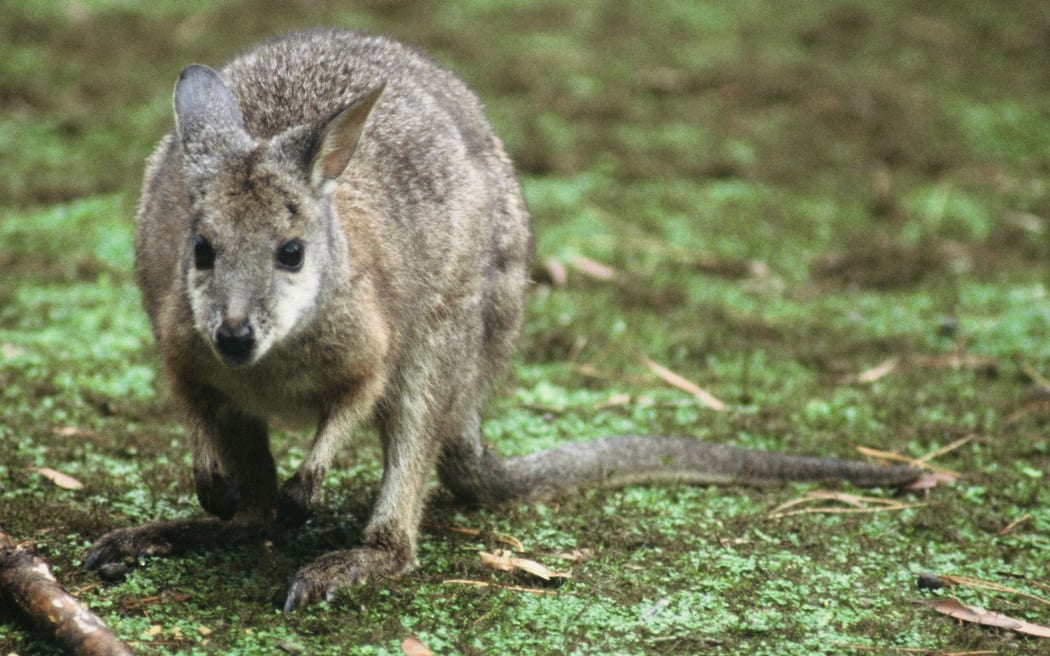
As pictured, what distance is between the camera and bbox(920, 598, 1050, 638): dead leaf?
3379 millimetres

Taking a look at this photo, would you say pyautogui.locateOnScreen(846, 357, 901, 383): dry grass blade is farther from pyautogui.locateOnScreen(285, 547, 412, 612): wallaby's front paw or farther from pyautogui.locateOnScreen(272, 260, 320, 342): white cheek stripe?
pyautogui.locateOnScreen(272, 260, 320, 342): white cheek stripe

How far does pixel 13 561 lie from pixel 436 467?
4.50 feet

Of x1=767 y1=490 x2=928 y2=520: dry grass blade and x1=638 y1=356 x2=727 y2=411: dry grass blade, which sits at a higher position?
x1=638 y1=356 x2=727 y2=411: dry grass blade

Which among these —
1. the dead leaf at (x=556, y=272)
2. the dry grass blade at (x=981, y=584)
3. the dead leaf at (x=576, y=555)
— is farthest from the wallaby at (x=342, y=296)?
the dead leaf at (x=556, y=272)

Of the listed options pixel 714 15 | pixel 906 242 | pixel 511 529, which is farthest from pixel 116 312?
pixel 714 15

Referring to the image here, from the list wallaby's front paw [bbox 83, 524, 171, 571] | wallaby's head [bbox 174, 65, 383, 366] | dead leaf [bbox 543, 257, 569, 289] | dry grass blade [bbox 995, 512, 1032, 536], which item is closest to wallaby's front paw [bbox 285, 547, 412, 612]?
wallaby's front paw [bbox 83, 524, 171, 571]

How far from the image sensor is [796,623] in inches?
133

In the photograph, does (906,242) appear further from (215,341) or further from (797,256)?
(215,341)

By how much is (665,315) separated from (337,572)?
2588 millimetres

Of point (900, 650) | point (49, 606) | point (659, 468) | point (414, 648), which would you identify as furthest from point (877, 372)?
point (49, 606)

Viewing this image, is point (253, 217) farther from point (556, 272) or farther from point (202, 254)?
point (556, 272)

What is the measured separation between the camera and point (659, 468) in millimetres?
4191

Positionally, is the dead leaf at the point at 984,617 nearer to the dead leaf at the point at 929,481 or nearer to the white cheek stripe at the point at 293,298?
the dead leaf at the point at 929,481

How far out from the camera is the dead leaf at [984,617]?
338 centimetres
